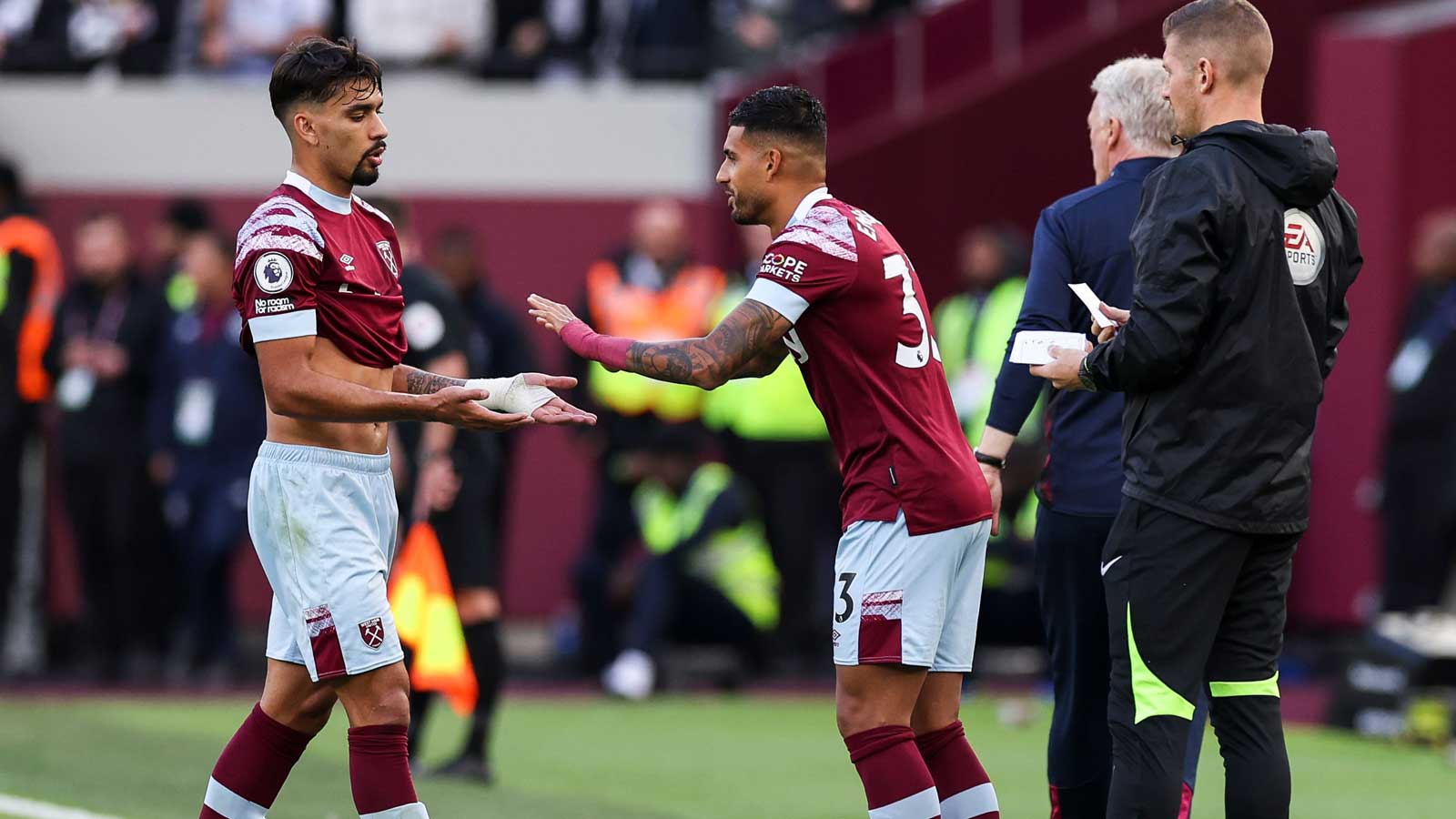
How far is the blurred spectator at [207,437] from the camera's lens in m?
12.7

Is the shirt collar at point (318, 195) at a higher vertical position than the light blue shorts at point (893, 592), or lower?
higher

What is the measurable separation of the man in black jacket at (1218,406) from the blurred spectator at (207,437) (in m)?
8.01

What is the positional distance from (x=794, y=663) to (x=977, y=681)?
1.28m

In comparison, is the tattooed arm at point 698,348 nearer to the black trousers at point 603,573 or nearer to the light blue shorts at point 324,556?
the light blue shorts at point 324,556

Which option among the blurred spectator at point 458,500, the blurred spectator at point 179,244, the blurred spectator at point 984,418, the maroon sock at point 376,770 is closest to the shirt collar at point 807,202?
the maroon sock at point 376,770

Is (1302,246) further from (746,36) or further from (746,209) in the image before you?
(746,36)

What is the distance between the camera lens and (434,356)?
342 inches

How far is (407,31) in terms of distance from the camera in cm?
1619

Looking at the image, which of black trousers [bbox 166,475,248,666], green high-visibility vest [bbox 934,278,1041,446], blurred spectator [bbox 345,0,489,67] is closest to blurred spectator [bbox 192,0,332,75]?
blurred spectator [bbox 345,0,489,67]

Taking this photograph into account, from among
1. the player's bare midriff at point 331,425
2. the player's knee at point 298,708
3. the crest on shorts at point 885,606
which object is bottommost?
the player's knee at point 298,708

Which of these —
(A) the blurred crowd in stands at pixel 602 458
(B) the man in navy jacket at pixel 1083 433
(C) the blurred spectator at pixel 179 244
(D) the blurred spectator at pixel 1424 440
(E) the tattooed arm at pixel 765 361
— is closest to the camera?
(E) the tattooed arm at pixel 765 361

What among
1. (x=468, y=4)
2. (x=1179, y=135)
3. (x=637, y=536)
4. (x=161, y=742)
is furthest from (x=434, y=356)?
(x=468, y=4)

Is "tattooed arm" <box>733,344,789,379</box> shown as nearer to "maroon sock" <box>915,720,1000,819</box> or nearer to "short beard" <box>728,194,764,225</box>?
"short beard" <box>728,194,764,225</box>

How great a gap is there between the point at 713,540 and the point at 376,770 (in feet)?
23.4
